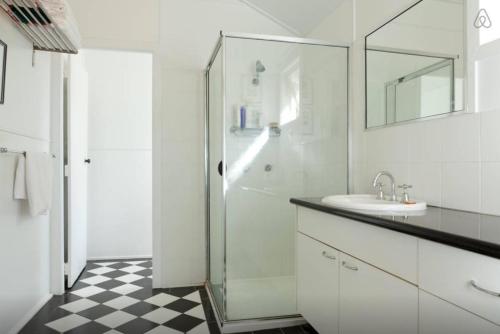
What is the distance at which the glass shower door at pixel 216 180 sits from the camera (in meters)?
Answer: 2.21

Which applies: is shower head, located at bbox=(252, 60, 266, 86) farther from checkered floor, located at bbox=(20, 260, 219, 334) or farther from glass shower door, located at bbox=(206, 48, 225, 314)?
checkered floor, located at bbox=(20, 260, 219, 334)

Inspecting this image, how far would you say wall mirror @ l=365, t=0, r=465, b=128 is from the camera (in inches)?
59.4

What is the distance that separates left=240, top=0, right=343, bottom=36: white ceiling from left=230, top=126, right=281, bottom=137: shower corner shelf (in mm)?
1082

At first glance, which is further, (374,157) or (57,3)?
(374,157)

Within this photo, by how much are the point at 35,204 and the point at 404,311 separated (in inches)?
82.2

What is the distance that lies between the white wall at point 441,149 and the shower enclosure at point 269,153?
0.23 metres

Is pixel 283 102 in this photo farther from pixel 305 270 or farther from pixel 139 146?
pixel 139 146

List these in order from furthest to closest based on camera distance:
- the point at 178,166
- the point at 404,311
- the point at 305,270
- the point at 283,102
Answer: the point at 178,166, the point at 283,102, the point at 305,270, the point at 404,311

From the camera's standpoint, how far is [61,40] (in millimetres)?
2066

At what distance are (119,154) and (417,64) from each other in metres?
3.08

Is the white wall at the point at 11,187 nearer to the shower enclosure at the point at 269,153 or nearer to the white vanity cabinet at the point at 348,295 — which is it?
the shower enclosure at the point at 269,153

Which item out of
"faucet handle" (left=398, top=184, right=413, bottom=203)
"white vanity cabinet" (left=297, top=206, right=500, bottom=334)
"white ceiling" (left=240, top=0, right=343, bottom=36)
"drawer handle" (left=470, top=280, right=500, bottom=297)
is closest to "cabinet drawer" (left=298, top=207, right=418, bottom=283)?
"white vanity cabinet" (left=297, top=206, right=500, bottom=334)

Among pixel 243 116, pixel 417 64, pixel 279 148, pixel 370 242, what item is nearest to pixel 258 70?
pixel 243 116

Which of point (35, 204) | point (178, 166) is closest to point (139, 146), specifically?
point (178, 166)
